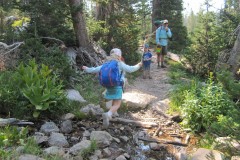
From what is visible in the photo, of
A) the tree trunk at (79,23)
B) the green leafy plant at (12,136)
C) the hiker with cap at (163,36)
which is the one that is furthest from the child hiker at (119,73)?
the hiker with cap at (163,36)

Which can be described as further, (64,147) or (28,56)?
(28,56)

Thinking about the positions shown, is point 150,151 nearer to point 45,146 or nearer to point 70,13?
point 45,146

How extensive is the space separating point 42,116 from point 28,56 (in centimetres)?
287

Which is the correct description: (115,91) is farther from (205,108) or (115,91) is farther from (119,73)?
(205,108)

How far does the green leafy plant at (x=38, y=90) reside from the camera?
5859 millimetres

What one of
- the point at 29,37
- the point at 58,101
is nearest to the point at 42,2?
the point at 29,37

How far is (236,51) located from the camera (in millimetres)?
10078

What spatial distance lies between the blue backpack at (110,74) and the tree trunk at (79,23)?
494cm

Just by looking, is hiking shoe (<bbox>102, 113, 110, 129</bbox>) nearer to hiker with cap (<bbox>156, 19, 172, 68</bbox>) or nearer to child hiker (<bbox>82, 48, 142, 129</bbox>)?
child hiker (<bbox>82, 48, 142, 129</bbox>)

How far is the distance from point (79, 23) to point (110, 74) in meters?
5.40

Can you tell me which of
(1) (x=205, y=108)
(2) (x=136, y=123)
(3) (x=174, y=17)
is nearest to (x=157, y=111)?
(2) (x=136, y=123)

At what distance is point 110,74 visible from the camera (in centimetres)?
587

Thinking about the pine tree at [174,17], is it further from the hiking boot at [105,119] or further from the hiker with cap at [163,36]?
the hiking boot at [105,119]

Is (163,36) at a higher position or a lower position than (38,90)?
higher
